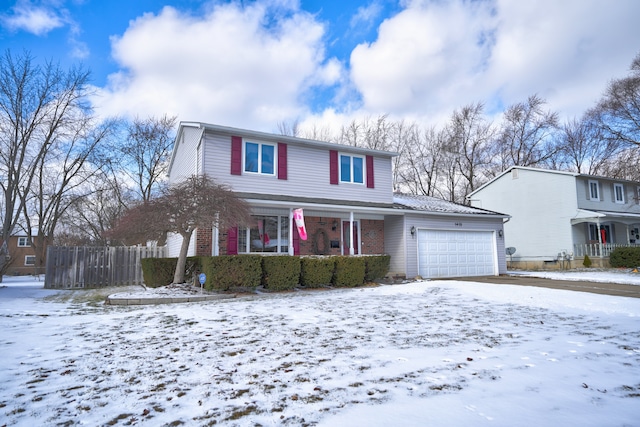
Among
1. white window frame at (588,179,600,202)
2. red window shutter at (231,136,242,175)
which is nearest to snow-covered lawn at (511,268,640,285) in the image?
white window frame at (588,179,600,202)

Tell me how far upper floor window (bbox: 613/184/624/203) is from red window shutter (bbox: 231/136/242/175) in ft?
76.3

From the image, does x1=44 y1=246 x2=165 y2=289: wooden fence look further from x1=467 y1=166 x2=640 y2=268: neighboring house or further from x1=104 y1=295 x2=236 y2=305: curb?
x1=467 y1=166 x2=640 y2=268: neighboring house

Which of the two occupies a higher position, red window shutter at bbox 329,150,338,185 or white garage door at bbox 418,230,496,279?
red window shutter at bbox 329,150,338,185

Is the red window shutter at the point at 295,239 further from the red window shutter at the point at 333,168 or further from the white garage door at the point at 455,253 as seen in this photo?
the white garage door at the point at 455,253

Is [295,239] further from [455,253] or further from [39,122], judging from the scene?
[39,122]

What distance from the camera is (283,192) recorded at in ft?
44.2

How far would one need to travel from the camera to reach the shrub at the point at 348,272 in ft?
39.5

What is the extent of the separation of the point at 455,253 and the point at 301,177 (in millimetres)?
7250

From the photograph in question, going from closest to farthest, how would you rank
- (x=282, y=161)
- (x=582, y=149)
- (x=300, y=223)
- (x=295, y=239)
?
(x=300, y=223) < (x=295, y=239) < (x=282, y=161) < (x=582, y=149)

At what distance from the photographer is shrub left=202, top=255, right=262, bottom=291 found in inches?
393

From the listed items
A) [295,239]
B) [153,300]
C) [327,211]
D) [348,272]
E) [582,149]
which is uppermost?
[582,149]

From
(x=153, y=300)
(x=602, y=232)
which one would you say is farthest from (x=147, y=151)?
A: (x=602, y=232)

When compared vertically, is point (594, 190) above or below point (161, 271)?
above

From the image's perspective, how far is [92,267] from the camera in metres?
13.8
